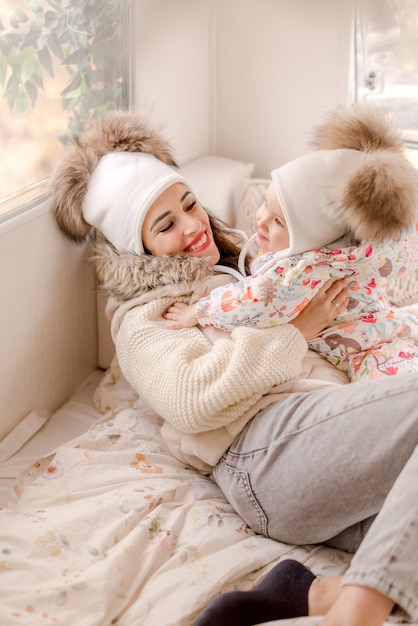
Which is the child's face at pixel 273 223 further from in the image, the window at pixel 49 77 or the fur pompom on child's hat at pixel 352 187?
the window at pixel 49 77

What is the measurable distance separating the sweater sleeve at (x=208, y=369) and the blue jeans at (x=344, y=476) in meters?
0.06

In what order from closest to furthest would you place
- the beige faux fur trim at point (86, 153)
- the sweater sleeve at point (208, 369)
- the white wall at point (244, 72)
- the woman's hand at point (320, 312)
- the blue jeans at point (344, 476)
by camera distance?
the blue jeans at point (344, 476) → the sweater sleeve at point (208, 369) → the woman's hand at point (320, 312) → the beige faux fur trim at point (86, 153) → the white wall at point (244, 72)

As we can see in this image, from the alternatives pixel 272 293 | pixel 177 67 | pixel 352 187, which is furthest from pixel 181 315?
pixel 177 67

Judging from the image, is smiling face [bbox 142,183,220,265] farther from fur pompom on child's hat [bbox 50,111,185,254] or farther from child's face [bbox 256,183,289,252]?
child's face [bbox 256,183,289,252]

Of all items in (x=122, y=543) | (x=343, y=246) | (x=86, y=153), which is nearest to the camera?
(x=122, y=543)

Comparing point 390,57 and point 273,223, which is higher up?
point 390,57

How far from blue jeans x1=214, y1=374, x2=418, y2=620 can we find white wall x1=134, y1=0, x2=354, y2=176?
3.68 feet

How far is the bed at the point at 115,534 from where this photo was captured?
1251 millimetres

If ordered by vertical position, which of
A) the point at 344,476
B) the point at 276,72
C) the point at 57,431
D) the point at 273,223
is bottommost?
the point at 57,431

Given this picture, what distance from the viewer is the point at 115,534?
139 centimetres

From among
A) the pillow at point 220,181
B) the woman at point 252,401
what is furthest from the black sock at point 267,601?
the pillow at point 220,181

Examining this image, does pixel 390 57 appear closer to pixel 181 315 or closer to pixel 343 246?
pixel 343 246

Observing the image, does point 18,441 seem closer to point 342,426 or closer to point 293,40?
point 342,426

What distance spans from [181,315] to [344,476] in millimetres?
546
